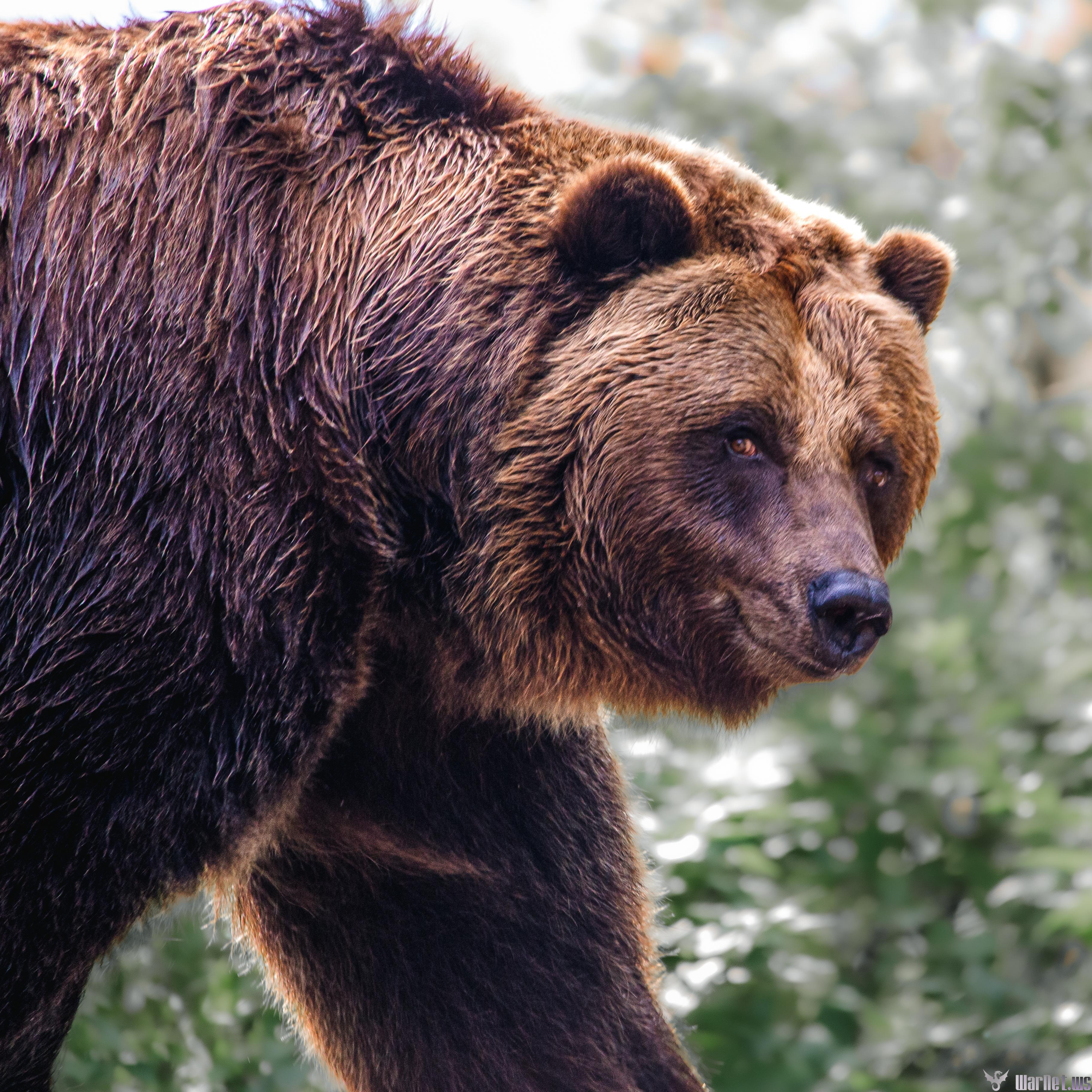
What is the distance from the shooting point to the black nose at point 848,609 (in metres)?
2.90

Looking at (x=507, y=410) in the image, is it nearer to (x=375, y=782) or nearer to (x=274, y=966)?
(x=375, y=782)

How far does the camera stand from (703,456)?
10.0 ft

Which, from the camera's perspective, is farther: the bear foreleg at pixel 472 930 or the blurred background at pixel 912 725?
the blurred background at pixel 912 725

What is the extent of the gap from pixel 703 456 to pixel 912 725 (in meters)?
3.40

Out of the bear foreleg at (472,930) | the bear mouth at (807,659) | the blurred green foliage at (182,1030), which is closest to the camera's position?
the bear mouth at (807,659)

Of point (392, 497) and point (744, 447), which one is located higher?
point (744, 447)

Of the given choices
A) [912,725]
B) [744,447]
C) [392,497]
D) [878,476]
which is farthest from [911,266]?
[912,725]

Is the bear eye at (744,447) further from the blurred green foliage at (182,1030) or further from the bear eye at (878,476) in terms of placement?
the blurred green foliage at (182,1030)

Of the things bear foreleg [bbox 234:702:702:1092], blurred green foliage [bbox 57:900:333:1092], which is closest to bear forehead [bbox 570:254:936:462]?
bear foreleg [bbox 234:702:702:1092]

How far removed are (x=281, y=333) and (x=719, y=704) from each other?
1.27m

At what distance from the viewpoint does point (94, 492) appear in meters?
2.83

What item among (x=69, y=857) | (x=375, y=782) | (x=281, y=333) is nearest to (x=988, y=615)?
(x=375, y=782)

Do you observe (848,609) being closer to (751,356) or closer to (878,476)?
(878,476)

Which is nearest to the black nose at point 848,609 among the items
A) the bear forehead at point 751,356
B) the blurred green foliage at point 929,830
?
the bear forehead at point 751,356
